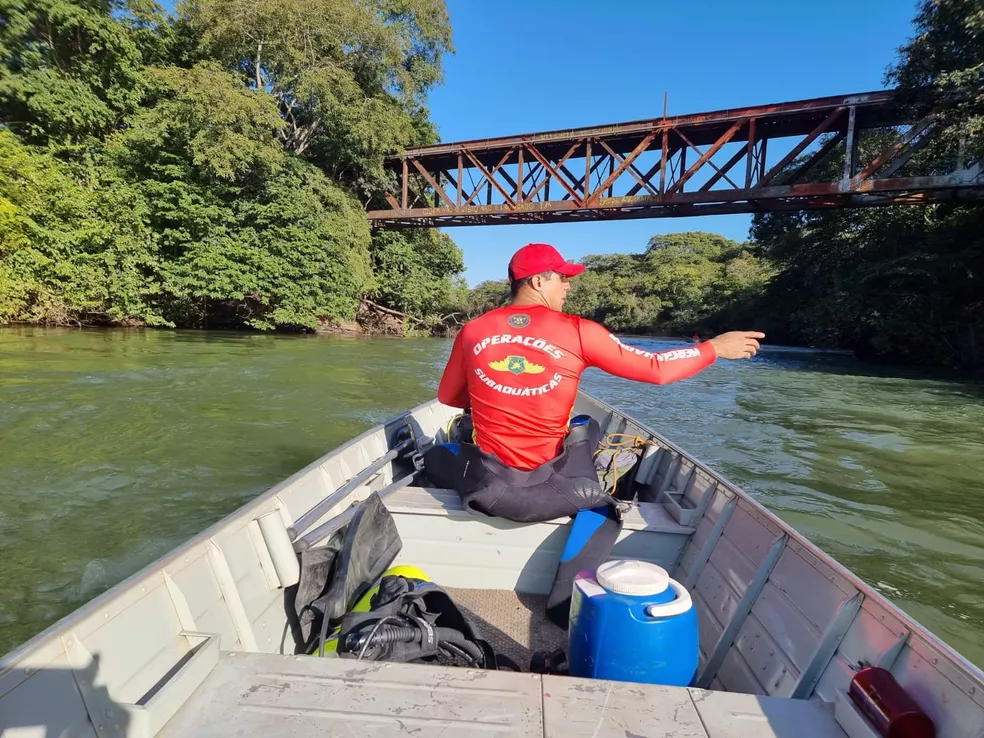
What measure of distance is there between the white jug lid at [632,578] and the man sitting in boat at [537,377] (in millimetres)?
745

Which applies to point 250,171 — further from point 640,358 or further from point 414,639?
point 414,639

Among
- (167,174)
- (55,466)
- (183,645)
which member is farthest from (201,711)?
(167,174)

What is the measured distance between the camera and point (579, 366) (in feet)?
7.84

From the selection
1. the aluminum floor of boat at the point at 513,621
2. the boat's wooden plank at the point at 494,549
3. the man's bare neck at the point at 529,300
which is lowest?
the aluminum floor of boat at the point at 513,621

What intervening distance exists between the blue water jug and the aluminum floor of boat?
764mm

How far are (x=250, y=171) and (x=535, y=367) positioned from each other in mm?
16762

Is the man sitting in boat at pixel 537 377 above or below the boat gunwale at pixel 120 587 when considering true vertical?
above

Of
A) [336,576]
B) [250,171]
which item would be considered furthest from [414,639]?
[250,171]

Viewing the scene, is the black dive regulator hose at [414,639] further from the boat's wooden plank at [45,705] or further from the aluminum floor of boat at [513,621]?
the boat's wooden plank at [45,705]

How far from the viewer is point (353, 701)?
128cm

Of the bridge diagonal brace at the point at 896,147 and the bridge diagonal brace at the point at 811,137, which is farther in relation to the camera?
the bridge diagonal brace at the point at 811,137

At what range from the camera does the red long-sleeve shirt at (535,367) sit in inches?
93.0

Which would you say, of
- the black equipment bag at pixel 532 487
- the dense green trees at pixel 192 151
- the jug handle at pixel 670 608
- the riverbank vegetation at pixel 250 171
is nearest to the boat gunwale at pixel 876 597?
the jug handle at pixel 670 608

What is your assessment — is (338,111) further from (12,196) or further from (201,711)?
(201,711)
